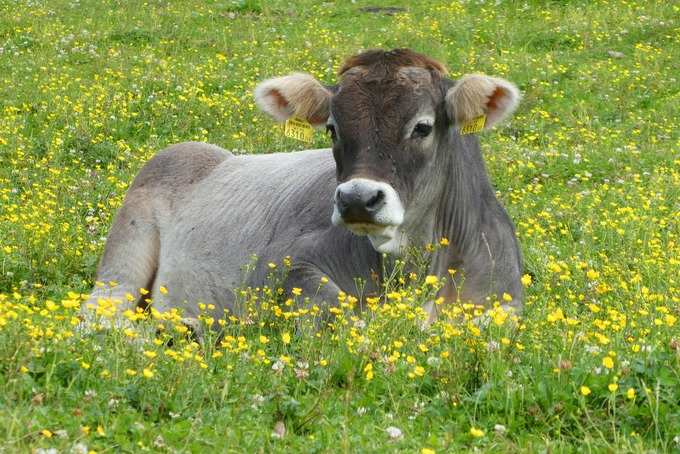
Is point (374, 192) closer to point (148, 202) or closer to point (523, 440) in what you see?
point (523, 440)

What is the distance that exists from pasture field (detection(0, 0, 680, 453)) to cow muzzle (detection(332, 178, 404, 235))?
0.55 meters

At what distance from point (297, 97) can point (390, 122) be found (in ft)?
3.77

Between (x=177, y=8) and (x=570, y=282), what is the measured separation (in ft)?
53.4

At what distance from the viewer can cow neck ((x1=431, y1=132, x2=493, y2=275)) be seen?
944 centimetres

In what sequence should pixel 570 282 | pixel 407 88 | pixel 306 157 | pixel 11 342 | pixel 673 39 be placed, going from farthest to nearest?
1. pixel 673 39
2. pixel 306 157
3. pixel 570 282
4. pixel 407 88
5. pixel 11 342

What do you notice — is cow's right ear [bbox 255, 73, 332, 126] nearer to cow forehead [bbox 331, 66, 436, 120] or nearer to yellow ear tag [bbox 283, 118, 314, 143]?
yellow ear tag [bbox 283, 118, 314, 143]

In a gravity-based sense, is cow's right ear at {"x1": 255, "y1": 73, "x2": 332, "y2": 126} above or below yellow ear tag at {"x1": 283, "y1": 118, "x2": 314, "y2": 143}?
above

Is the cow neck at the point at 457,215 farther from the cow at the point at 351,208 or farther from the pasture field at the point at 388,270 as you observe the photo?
the pasture field at the point at 388,270

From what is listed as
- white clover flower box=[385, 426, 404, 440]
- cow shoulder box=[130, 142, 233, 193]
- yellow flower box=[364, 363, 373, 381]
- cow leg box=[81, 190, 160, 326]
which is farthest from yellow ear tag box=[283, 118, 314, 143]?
white clover flower box=[385, 426, 404, 440]

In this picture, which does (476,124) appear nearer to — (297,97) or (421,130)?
(421,130)

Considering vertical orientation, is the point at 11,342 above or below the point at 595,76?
above

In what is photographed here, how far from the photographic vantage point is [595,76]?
19.0 m

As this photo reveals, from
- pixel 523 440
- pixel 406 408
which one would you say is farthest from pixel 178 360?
pixel 523 440

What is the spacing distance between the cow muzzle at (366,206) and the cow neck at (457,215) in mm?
1265
